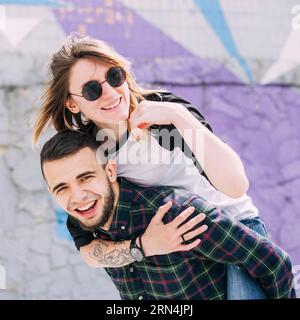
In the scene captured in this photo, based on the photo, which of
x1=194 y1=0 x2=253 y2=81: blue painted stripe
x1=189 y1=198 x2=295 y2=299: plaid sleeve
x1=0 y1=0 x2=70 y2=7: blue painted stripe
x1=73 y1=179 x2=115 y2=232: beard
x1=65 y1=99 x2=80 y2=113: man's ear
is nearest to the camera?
x1=189 y1=198 x2=295 y2=299: plaid sleeve

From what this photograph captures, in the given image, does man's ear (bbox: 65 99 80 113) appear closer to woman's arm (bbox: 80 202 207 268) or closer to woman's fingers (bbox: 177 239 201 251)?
woman's arm (bbox: 80 202 207 268)

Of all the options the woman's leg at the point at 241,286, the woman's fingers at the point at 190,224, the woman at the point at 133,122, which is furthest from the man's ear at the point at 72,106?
the woman's leg at the point at 241,286

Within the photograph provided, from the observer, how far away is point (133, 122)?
294 cm

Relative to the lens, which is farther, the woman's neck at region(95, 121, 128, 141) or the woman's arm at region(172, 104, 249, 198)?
the woman's neck at region(95, 121, 128, 141)

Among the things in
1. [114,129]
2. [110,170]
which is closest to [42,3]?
[114,129]

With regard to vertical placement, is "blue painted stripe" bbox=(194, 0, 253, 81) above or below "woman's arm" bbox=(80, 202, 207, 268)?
above

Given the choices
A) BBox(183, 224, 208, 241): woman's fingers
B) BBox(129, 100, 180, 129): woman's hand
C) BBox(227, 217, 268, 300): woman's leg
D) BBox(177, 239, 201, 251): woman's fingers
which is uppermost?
BBox(129, 100, 180, 129): woman's hand

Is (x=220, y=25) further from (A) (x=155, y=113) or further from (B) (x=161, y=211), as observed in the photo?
(B) (x=161, y=211)

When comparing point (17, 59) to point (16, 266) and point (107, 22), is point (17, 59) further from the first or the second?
point (16, 266)

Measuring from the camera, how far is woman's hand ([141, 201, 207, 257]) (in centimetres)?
286

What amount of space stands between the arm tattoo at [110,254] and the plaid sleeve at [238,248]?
0.99ft

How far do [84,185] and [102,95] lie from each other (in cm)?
39

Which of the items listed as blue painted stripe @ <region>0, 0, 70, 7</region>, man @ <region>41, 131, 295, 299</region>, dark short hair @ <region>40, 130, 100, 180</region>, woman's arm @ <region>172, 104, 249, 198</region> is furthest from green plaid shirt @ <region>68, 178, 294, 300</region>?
blue painted stripe @ <region>0, 0, 70, 7</region>
